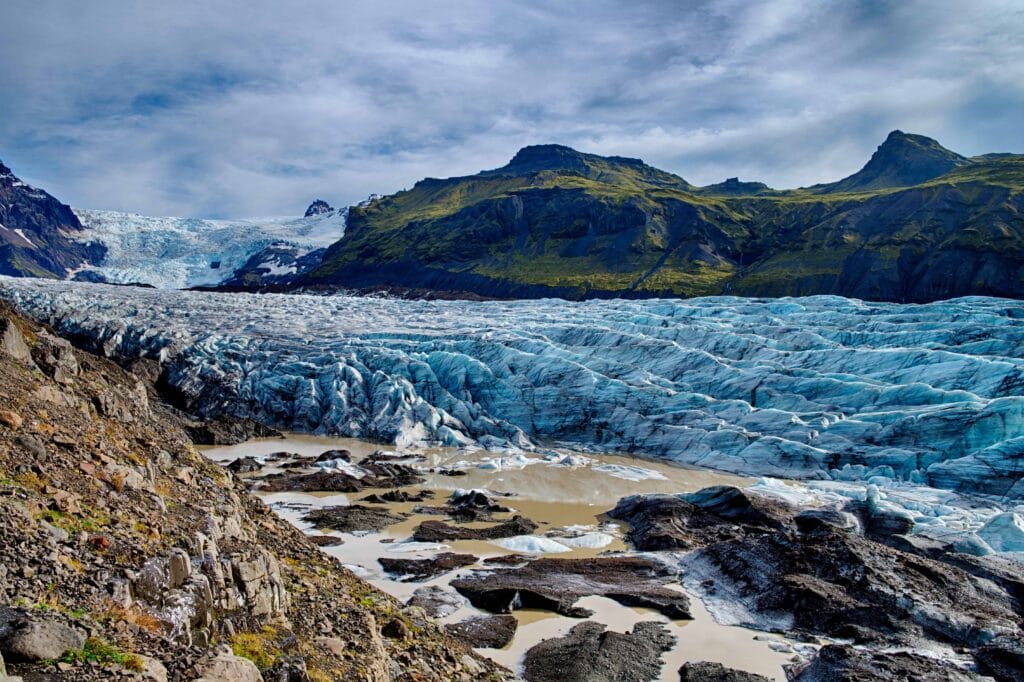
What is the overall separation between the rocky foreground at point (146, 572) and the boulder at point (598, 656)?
1570mm

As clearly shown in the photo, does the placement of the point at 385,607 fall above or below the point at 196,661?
below

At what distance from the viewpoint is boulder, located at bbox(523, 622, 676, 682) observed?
13.4m

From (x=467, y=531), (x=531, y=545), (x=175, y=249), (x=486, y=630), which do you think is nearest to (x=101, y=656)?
(x=486, y=630)

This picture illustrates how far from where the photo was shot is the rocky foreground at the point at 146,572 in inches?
263

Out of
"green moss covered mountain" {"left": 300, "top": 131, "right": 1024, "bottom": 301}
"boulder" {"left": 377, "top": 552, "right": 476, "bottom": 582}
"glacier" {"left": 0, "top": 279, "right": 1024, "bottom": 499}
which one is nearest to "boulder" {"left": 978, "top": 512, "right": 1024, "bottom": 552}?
"glacier" {"left": 0, "top": 279, "right": 1024, "bottom": 499}

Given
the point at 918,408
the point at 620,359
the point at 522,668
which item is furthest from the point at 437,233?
the point at 522,668

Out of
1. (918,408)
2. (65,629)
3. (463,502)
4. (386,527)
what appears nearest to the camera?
(65,629)

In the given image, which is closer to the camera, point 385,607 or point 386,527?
point 385,607

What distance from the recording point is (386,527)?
77.9 feet

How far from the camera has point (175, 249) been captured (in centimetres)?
16988

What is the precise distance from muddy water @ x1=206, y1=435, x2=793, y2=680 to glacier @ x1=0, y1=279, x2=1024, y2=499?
2.64 m

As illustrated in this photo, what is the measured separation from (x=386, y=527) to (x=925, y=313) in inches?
2049

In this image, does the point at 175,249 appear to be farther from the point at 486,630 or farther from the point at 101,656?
the point at 101,656

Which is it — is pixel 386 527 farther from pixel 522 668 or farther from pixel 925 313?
pixel 925 313
